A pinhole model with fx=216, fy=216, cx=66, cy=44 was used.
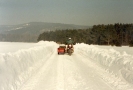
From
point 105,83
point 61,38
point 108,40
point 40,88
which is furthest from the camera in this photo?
point 61,38

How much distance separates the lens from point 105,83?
11.6 metres

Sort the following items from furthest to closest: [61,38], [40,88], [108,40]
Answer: [61,38] → [108,40] → [40,88]

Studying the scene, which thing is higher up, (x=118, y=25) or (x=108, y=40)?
(x=118, y=25)

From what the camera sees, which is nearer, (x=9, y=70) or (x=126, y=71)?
(x=9, y=70)

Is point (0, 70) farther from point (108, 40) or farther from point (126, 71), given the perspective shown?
point (108, 40)

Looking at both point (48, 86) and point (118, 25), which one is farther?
point (118, 25)

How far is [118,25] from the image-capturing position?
11281cm

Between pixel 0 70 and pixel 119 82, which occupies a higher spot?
pixel 0 70

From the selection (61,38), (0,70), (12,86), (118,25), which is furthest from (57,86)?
(61,38)

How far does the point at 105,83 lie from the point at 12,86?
15.9 ft

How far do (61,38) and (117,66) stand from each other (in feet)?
504

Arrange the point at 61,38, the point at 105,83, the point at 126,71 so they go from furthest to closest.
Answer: the point at 61,38, the point at 126,71, the point at 105,83

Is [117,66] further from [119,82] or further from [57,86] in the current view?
[57,86]

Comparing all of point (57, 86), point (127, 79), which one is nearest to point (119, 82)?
point (127, 79)
